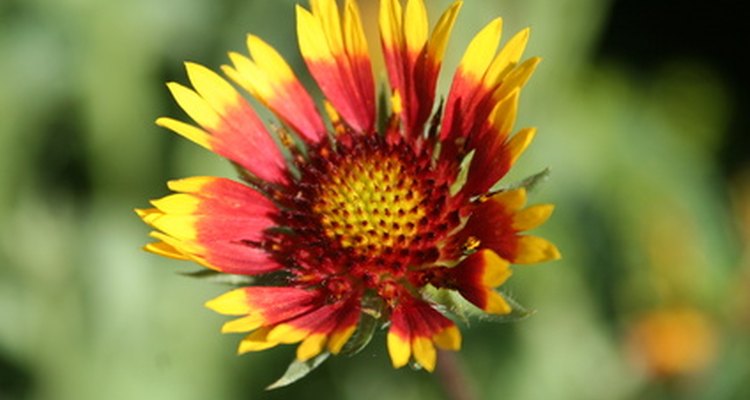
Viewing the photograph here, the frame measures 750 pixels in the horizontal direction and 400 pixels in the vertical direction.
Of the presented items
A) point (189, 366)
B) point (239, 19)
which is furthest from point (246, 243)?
point (239, 19)

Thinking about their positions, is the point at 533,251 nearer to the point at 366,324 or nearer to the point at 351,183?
the point at 366,324

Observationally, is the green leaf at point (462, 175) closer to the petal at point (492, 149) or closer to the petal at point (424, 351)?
the petal at point (492, 149)

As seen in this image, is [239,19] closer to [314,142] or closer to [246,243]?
[314,142]

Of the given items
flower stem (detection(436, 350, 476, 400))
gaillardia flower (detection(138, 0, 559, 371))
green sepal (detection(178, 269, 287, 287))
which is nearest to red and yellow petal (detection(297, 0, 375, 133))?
gaillardia flower (detection(138, 0, 559, 371))

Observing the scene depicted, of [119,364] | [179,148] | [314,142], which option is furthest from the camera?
[179,148]

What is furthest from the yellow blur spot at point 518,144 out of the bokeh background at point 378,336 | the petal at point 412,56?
the bokeh background at point 378,336

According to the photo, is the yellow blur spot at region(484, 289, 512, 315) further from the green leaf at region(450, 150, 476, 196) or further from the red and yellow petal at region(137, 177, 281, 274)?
the red and yellow petal at region(137, 177, 281, 274)

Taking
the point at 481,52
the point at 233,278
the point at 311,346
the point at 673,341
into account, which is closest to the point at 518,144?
the point at 481,52

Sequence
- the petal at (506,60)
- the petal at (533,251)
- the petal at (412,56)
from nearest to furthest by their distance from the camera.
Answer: the petal at (533,251), the petal at (506,60), the petal at (412,56)
